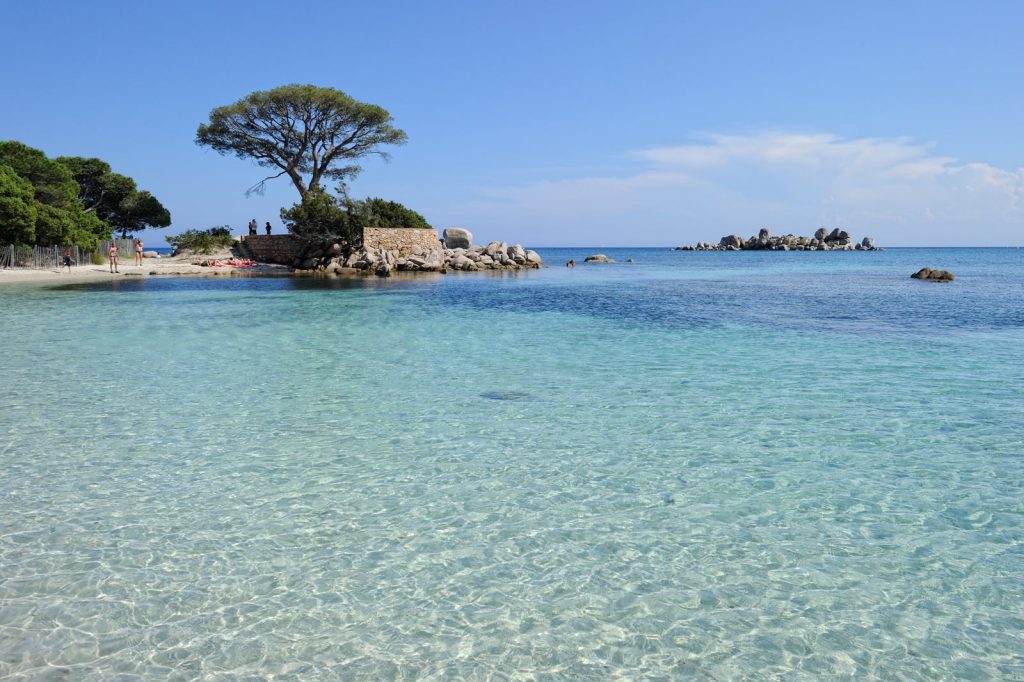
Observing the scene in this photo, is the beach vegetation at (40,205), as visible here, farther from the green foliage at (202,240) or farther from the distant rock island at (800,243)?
the distant rock island at (800,243)

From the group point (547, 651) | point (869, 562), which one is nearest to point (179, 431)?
point (547, 651)

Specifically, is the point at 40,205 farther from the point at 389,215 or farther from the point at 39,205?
the point at 389,215

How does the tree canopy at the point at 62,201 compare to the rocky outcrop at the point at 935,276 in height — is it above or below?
above

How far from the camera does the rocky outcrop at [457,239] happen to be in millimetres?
60844

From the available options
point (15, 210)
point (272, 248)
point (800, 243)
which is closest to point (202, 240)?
point (272, 248)

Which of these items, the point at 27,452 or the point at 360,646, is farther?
the point at 27,452

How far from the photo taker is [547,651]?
394 centimetres

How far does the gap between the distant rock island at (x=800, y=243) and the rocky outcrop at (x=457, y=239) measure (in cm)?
10913

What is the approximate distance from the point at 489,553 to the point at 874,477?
3.86m

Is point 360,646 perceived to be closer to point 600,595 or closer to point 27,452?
point 600,595

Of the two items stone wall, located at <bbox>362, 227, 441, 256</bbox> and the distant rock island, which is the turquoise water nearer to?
stone wall, located at <bbox>362, 227, 441, 256</bbox>

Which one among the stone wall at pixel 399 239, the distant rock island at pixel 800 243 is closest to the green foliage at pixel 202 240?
the stone wall at pixel 399 239

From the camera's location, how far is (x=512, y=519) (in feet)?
19.0

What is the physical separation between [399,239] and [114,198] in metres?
28.2
